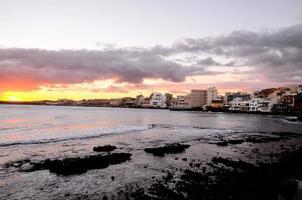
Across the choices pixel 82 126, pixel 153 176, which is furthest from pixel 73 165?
pixel 82 126

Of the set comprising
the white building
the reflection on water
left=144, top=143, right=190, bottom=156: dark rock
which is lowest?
the reflection on water

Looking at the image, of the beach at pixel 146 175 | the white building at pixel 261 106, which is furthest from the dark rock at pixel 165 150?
the white building at pixel 261 106

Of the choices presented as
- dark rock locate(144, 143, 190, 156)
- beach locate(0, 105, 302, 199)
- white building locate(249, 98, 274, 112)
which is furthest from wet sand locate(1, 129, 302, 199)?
white building locate(249, 98, 274, 112)

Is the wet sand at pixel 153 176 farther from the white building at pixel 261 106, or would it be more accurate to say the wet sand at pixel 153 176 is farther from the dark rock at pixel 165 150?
the white building at pixel 261 106

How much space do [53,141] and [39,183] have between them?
69.4 ft

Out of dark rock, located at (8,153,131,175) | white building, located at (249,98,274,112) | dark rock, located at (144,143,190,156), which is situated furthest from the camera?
white building, located at (249,98,274,112)

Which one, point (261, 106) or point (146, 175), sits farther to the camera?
point (261, 106)

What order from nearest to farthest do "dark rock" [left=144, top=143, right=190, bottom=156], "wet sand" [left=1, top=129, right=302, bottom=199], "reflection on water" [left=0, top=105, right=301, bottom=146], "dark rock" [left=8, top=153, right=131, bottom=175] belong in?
"wet sand" [left=1, top=129, right=302, bottom=199] → "dark rock" [left=8, top=153, right=131, bottom=175] → "dark rock" [left=144, top=143, right=190, bottom=156] → "reflection on water" [left=0, top=105, right=301, bottom=146]

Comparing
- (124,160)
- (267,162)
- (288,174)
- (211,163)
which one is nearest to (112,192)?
(124,160)

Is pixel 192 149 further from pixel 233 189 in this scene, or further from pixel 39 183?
pixel 39 183

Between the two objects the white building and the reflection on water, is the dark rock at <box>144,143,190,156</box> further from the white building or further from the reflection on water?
the white building

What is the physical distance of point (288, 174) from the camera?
2152 cm

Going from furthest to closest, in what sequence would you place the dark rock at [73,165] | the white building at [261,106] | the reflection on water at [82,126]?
the white building at [261,106] → the reflection on water at [82,126] → the dark rock at [73,165]

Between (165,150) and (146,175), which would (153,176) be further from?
(165,150)
